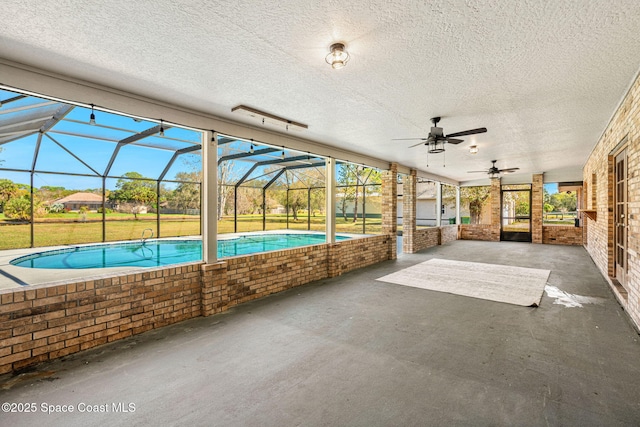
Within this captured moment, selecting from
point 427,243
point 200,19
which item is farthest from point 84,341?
point 427,243

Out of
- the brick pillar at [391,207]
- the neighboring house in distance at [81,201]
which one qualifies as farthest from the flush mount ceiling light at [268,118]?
the neighboring house in distance at [81,201]

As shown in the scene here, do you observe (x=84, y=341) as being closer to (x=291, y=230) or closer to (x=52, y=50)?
(x=52, y=50)

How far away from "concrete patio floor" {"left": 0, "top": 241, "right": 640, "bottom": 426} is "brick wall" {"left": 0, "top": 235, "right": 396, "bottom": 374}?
0.54ft

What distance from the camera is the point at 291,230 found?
554 inches

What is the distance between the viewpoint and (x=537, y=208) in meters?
11.4

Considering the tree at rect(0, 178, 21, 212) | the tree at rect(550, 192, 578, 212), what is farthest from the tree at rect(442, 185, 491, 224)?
the tree at rect(0, 178, 21, 212)

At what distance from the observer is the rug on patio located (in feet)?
15.3

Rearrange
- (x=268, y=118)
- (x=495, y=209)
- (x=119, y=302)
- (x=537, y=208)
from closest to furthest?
(x=119, y=302) → (x=268, y=118) → (x=537, y=208) → (x=495, y=209)

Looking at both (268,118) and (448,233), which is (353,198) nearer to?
(448,233)

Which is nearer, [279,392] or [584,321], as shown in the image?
[279,392]

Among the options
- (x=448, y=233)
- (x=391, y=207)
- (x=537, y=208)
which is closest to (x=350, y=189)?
(x=448, y=233)

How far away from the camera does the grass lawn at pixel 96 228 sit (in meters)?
8.30

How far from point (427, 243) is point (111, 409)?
977cm

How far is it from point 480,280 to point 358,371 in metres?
4.21
